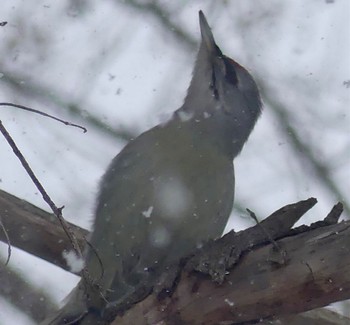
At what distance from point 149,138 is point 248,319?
39.3 inches

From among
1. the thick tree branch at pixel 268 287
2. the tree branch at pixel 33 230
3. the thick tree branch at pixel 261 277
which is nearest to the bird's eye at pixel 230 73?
the tree branch at pixel 33 230

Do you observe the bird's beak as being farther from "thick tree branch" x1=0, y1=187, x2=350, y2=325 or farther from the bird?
"thick tree branch" x1=0, y1=187, x2=350, y2=325

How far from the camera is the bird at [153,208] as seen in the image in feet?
10.7

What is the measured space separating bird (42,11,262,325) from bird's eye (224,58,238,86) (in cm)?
29

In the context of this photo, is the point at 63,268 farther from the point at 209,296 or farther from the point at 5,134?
the point at 5,134

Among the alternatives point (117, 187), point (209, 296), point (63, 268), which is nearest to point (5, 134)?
point (209, 296)

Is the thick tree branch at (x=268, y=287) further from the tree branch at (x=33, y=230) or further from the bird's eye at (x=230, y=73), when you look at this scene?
the bird's eye at (x=230, y=73)

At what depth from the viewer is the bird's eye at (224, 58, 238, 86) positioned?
3.71 m

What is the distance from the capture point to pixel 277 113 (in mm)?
5109

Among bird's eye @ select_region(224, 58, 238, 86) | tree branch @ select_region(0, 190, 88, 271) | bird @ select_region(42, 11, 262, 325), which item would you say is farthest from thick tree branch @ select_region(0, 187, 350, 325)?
bird's eye @ select_region(224, 58, 238, 86)

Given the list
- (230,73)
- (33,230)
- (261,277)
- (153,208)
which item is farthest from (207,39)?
(261,277)

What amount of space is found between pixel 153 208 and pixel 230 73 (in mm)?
749

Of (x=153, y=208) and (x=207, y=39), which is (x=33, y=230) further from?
(x=207, y=39)

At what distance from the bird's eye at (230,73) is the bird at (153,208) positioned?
29cm
